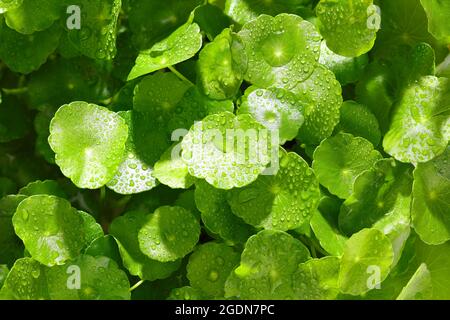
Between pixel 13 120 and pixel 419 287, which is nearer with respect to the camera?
pixel 419 287

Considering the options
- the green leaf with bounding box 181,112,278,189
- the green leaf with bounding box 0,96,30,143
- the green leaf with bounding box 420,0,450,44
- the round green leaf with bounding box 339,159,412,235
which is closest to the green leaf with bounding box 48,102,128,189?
the green leaf with bounding box 181,112,278,189

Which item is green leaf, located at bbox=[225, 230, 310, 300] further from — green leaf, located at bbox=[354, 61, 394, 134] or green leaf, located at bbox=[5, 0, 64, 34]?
green leaf, located at bbox=[5, 0, 64, 34]

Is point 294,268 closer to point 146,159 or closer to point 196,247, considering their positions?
point 196,247

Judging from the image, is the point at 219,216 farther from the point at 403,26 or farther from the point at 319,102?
the point at 403,26

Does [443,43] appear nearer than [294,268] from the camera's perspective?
No

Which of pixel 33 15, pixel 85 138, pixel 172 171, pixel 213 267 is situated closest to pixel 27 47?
pixel 33 15
